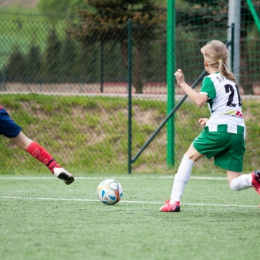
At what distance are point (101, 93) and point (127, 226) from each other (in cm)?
1081

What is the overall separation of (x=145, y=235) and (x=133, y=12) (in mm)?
21853

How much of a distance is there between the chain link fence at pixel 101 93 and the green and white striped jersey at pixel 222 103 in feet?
21.6

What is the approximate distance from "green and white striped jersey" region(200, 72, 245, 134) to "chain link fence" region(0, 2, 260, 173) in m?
6.59

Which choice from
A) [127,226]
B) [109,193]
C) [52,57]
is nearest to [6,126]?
[109,193]

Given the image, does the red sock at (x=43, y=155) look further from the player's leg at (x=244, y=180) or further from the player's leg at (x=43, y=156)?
the player's leg at (x=244, y=180)

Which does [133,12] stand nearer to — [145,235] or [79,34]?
[79,34]

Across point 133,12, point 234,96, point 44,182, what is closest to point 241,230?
point 234,96

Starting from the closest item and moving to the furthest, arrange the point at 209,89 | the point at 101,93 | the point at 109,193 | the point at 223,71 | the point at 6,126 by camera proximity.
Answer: the point at 209,89 < the point at 223,71 < the point at 109,193 < the point at 6,126 < the point at 101,93

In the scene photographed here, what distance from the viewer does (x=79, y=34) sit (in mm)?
15766

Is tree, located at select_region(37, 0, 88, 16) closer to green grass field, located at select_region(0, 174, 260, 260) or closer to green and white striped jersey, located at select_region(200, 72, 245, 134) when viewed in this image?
green grass field, located at select_region(0, 174, 260, 260)

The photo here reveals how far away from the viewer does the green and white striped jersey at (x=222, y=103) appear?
5.97 m

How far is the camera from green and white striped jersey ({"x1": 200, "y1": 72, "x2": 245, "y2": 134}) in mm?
5973

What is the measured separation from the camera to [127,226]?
5.23 m

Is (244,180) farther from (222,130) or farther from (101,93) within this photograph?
(101,93)
